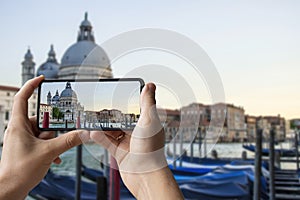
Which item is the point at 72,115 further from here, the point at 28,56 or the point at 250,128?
the point at 28,56

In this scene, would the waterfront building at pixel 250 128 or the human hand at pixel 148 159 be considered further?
the waterfront building at pixel 250 128

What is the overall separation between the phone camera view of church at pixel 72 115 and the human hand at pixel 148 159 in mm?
54

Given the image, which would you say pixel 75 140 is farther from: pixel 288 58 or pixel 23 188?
pixel 288 58

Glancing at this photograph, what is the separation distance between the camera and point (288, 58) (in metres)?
3.40

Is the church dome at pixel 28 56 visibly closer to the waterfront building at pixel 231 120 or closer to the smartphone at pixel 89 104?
the waterfront building at pixel 231 120

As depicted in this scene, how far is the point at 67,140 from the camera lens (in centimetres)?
33

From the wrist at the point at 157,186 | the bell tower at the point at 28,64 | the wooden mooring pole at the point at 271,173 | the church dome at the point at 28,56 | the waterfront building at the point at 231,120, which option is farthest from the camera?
the church dome at the point at 28,56

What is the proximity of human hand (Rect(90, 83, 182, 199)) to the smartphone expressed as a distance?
54mm

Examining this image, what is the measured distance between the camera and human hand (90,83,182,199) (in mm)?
279

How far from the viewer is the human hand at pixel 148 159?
0.28 m

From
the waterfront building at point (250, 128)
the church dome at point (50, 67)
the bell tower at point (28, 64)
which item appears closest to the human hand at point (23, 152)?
the waterfront building at point (250, 128)

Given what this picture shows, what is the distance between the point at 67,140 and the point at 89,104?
0.07 metres

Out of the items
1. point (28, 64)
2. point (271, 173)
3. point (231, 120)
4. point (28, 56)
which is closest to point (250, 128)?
point (231, 120)

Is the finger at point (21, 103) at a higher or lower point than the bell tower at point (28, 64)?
lower
